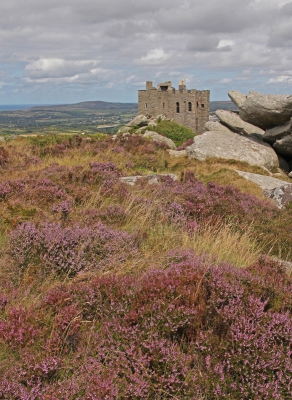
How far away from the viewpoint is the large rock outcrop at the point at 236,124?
66.9ft

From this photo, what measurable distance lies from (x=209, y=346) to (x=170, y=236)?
2.92 metres

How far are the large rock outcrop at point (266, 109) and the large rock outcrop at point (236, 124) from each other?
29 cm

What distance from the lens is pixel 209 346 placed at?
3787 millimetres

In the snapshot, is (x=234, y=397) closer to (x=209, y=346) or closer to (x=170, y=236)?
(x=209, y=346)

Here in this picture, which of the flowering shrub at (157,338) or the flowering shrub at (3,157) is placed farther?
the flowering shrub at (3,157)

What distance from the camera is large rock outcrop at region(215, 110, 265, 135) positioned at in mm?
20406

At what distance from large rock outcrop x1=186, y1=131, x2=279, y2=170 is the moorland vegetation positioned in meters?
10.6

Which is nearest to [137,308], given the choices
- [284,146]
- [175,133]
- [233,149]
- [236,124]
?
[233,149]

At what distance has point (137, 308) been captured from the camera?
4.14m

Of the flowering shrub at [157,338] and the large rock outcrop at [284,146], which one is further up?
the large rock outcrop at [284,146]

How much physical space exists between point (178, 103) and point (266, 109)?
5092cm

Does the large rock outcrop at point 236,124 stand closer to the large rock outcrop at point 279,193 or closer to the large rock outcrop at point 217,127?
the large rock outcrop at point 217,127

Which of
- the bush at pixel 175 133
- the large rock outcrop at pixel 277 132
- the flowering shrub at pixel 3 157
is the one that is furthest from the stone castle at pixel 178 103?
the flowering shrub at pixel 3 157

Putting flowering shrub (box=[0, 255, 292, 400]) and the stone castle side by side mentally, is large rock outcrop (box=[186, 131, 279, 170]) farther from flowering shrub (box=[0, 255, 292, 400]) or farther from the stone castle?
the stone castle
